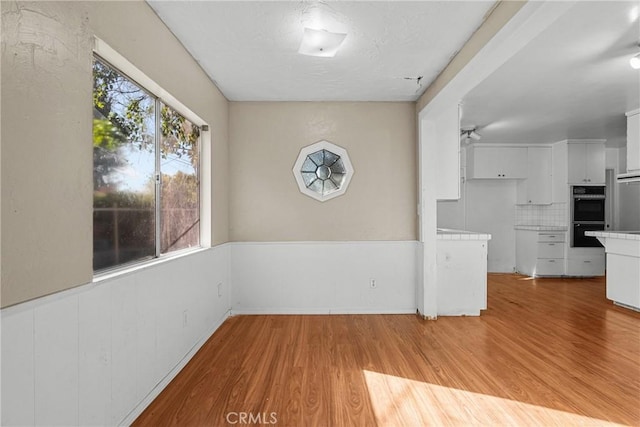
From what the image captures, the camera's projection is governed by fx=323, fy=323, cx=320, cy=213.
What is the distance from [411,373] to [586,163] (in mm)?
5798

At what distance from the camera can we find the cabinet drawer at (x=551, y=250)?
593cm

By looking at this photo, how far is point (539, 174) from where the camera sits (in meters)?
6.15

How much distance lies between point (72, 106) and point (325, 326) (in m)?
2.85

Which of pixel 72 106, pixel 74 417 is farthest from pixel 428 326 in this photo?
pixel 72 106

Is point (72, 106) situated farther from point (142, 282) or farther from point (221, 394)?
point (221, 394)

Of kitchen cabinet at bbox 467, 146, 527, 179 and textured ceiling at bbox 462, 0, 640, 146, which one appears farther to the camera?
kitchen cabinet at bbox 467, 146, 527, 179

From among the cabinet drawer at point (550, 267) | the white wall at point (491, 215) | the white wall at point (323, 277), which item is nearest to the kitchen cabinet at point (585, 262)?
the cabinet drawer at point (550, 267)

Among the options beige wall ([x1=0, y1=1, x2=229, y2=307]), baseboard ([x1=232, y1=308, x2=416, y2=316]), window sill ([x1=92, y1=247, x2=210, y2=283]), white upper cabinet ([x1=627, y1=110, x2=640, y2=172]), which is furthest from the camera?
white upper cabinet ([x1=627, y1=110, x2=640, y2=172])

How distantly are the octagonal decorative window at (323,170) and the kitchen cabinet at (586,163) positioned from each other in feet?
15.4

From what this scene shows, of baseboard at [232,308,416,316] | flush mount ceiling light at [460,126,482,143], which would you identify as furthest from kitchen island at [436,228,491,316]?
flush mount ceiling light at [460,126,482,143]

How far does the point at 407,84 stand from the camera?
3340mm

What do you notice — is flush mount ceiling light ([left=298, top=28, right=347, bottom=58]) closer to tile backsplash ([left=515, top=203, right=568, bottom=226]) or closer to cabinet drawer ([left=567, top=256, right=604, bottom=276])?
tile backsplash ([left=515, top=203, right=568, bottom=226])

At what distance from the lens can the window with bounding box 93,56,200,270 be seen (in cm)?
177

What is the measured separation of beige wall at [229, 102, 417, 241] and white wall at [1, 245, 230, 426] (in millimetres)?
1374
